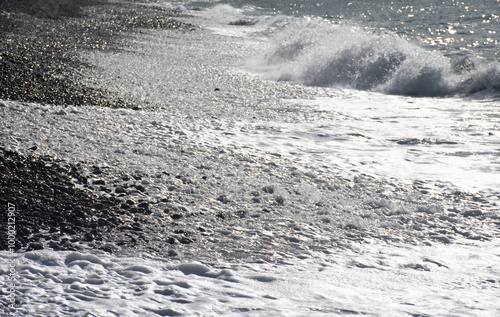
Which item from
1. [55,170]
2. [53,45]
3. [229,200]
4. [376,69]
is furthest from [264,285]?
[53,45]

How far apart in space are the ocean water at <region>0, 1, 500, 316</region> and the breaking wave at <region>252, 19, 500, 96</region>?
1.6 inches

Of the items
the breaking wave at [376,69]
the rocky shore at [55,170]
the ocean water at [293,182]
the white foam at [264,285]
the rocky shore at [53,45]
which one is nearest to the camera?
the white foam at [264,285]

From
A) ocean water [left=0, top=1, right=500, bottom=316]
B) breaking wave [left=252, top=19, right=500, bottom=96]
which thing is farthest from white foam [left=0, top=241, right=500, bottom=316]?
breaking wave [left=252, top=19, right=500, bottom=96]

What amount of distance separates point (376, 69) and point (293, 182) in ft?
18.7

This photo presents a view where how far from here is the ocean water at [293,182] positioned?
2.57 meters

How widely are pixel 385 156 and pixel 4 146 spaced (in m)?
3.65

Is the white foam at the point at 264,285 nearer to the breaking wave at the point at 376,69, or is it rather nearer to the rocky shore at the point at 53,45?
the rocky shore at the point at 53,45

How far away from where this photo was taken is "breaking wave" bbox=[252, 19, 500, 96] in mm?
8391

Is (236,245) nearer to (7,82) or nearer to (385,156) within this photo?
(385,156)

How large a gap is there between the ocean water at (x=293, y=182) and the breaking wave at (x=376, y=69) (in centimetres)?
4

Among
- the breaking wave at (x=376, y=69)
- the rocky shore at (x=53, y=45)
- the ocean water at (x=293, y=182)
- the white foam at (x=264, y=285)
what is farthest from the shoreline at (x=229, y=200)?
the breaking wave at (x=376, y=69)

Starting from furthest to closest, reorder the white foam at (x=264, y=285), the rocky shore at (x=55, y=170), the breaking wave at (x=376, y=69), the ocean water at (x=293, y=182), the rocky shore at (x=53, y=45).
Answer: the breaking wave at (x=376, y=69)
the rocky shore at (x=53, y=45)
the rocky shore at (x=55, y=170)
the ocean water at (x=293, y=182)
the white foam at (x=264, y=285)

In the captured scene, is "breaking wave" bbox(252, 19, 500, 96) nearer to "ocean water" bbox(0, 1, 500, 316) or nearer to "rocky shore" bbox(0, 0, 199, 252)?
"ocean water" bbox(0, 1, 500, 316)

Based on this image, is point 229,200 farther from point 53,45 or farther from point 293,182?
point 53,45
